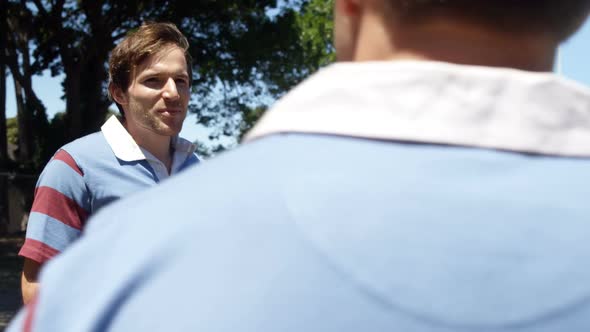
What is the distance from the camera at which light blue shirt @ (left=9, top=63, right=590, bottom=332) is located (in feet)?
2.66

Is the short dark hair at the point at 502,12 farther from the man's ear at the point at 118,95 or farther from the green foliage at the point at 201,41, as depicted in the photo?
the green foliage at the point at 201,41

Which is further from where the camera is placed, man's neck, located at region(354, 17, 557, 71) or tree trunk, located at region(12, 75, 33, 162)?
tree trunk, located at region(12, 75, 33, 162)

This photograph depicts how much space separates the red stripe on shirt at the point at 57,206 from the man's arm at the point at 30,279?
0.20m

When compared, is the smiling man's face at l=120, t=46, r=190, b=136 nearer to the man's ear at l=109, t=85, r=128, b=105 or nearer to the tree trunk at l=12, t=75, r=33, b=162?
the man's ear at l=109, t=85, r=128, b=105

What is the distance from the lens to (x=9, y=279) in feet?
46.8

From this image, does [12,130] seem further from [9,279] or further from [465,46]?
[465,46]

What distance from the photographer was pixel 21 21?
21406mm

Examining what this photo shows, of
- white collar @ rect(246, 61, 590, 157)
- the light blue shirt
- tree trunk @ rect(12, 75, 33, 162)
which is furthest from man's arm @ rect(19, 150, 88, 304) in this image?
tree trunk @ rect(12, 75, 33, 162)

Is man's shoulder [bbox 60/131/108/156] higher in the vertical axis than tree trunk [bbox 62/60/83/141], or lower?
higher

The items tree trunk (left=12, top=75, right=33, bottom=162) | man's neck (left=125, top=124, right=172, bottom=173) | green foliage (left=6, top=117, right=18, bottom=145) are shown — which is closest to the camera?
man's neck (left=125, top=124, right=172, bottom=173)

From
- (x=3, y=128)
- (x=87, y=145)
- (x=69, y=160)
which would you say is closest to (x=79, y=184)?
(x=69, y=160)

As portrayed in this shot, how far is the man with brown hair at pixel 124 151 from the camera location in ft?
9.04

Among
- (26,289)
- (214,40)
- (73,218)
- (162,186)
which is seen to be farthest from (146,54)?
(214,40)

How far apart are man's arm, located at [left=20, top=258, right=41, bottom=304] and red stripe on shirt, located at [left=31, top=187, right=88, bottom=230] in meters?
0.20
